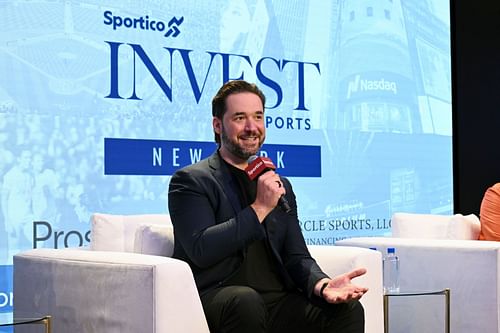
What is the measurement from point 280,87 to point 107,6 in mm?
1250

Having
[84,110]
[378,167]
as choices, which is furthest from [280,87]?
[84,110]

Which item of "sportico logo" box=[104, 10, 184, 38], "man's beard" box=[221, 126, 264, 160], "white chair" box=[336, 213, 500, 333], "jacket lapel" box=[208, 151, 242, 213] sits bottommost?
"white chair" box=[336, 213, 500, 333]

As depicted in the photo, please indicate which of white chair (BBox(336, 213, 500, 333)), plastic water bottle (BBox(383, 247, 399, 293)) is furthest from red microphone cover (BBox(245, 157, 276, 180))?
plastic water bottle (BBox(383, 247, 399, 293))

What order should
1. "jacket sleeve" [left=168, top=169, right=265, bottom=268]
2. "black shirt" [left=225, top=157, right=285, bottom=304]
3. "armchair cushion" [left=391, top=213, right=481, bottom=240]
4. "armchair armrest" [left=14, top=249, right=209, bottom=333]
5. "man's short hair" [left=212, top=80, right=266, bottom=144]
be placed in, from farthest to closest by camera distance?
"armchair cushion" [left=391, top=213, right=481, bottom=240] < "man's short hair" [left=212, top=80, right=266, bottom=144] < "black shirt" [left=225, top=157, right=285, bottom=304] < "jacket sleeve" [left=168, top=169, right=265, bottom=268] < "armchair armrest" [left=14, top=249, right=209, bottom=333]

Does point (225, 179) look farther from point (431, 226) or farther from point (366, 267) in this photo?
point (431, 226)

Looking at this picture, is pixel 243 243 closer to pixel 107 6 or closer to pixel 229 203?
pixel 229 203

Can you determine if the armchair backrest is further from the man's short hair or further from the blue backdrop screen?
the blue backdrop screen

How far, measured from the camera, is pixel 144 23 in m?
4.98

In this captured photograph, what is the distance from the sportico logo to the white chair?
1.65 metres

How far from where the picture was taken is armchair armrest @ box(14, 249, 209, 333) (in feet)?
8.59

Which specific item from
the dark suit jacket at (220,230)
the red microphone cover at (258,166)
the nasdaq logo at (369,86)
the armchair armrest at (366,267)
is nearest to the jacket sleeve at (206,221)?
the dark suit jacket at (220,230)

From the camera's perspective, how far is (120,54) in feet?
16.0

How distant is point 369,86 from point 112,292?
3611 millimetres

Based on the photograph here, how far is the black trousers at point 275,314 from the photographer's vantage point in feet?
8.61
